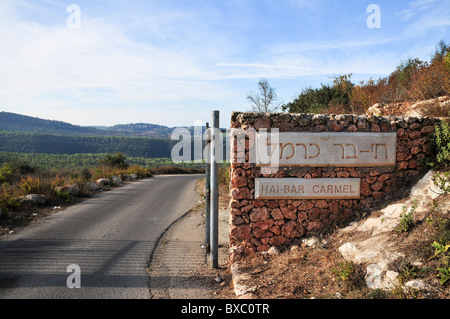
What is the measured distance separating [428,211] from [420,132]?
1817mm

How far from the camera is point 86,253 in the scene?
579 centimetres

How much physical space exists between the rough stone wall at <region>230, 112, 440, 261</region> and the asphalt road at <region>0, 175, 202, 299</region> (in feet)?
6.50

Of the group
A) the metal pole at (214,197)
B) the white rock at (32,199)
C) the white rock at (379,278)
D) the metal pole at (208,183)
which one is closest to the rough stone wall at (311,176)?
the metal pole at (214,197)

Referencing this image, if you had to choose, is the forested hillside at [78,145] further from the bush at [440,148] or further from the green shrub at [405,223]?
the green shrub at [405,223]

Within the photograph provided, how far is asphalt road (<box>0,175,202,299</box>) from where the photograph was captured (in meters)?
4.38

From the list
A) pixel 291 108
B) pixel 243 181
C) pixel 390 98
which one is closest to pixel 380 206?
pixel 243 181

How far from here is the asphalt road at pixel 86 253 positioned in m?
4.38

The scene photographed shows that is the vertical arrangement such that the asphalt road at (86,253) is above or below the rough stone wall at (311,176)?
below

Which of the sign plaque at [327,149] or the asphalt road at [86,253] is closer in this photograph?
the asphalt road at [86,253]

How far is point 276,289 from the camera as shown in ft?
13.5

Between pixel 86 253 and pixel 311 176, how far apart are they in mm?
4563

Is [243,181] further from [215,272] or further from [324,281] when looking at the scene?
[324,281]

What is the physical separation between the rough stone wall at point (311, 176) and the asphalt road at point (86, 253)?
6.50 ft

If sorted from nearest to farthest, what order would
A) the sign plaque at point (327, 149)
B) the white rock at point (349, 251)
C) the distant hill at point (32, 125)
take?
the white rock at point (349, 251) < the sign plaque at point (327, 149) < the distant hill at point (32, 125)
